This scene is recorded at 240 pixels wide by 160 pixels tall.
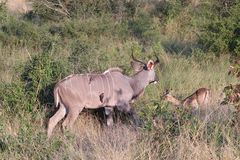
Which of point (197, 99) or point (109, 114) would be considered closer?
point (109, 114)

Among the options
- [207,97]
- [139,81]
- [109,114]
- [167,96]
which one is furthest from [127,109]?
[207,97]

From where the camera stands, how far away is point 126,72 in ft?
33.5

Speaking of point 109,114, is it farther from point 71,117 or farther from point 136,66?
point 136,66

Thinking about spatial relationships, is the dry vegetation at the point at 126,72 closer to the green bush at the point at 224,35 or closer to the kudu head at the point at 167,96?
the green bush at the point at 224,35

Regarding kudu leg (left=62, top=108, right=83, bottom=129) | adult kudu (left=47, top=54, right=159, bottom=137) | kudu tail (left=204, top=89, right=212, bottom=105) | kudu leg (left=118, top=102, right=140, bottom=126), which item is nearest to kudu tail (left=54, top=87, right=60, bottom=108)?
adult kudu (left=47, top=54, right=159, bottom=137)

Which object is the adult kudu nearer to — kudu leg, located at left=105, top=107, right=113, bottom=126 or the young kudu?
kudu leg, located at left=105, top=107, right=113, bottom=126

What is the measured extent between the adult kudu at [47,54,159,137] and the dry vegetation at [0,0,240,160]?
0.60ft

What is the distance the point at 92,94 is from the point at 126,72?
1772mm

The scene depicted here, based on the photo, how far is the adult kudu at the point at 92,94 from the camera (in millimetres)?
8344

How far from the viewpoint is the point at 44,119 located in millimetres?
8609

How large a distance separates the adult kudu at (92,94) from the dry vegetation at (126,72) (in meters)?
0.18

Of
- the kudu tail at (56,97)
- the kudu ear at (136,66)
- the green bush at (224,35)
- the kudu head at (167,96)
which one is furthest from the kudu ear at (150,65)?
the green bush at (224,35)

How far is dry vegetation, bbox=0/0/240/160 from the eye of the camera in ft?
21.3

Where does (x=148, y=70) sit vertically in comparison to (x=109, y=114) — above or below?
above
